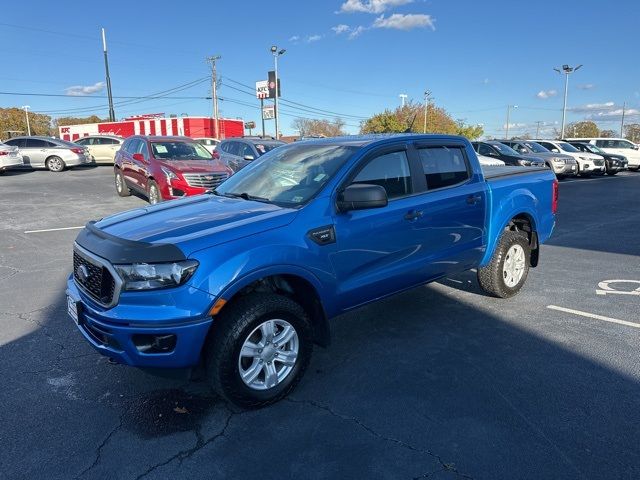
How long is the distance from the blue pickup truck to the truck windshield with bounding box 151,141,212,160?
711 cm

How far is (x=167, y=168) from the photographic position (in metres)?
10.1

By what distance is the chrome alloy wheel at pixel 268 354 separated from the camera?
3.09 meters

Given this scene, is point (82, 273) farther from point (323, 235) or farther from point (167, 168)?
point (167, 168)

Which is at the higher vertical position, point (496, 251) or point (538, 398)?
point (496, 251)

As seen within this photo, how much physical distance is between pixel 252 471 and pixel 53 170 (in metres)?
21.4

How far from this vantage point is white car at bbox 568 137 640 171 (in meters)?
25.7

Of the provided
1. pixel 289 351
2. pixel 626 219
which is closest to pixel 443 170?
pixel 289 351

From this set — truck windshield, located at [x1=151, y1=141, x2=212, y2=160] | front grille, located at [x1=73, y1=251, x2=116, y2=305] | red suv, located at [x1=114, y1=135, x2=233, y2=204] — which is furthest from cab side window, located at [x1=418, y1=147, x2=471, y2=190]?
truck windshield, located at [x1=151, y1=141, x2=212, y2=160]

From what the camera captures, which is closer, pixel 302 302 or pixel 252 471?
pixel 252 471

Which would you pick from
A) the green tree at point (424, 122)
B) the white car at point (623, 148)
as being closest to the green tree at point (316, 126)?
the green tree at point (424, 122)

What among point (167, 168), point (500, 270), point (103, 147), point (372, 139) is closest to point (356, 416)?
point (372, 139)

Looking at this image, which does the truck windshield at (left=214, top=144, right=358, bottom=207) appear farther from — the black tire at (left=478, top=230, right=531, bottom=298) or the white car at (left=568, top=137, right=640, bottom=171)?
the white car at (left=568, top=137, right=640, bottom=171)

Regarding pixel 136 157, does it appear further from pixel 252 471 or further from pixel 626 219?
pixel 626 219

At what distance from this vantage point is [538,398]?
325cm
